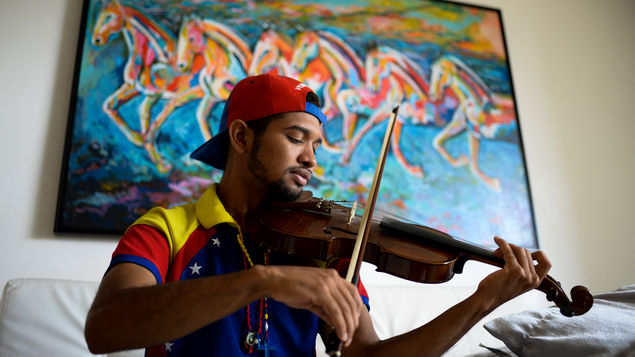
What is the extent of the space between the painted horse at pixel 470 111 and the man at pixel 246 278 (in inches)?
49.1

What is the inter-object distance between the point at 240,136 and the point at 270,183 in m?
0.16

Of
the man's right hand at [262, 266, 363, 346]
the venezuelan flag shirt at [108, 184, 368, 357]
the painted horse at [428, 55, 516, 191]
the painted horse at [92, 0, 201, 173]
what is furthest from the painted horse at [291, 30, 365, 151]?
the man's right hand at [262, 266, 363, 346]

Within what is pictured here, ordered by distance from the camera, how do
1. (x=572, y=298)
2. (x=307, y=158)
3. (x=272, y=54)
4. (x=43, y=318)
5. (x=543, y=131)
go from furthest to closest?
(x=543, y=131) < (x=272, y=54) < (x=43, y=318) < (x=307, y=158) < (x=572, y=298)

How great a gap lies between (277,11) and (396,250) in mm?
1608

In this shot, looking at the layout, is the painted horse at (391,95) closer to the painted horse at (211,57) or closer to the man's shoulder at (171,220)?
the painted horse at (211,57)

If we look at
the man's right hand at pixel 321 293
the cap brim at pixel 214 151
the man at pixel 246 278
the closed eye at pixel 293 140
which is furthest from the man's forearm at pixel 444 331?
the cap brim at pixel 214 151

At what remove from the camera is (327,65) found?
2.26 meters

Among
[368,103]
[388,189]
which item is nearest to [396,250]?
[388,189]

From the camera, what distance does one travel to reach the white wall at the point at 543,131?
1803 millimetres

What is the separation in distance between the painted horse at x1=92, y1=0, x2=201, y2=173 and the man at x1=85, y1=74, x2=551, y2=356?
675mm

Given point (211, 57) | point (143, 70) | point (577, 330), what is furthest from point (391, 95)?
point (577, 330)

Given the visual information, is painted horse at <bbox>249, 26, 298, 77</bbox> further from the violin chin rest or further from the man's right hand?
the man's right hand

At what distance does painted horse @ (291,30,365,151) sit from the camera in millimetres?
2215

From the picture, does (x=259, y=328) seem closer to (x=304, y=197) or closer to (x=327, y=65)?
(x=304, y=197)
